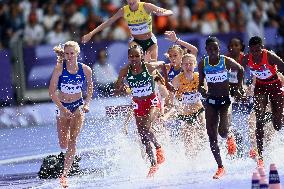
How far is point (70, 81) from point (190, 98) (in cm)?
255

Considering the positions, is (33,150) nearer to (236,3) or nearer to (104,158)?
(104,158)

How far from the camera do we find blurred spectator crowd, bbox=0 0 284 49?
24.0 m

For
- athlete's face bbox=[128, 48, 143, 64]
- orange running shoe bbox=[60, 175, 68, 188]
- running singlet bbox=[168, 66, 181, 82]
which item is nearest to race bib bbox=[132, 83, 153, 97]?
athlete's face bbox=[128, 48, 143, 64]

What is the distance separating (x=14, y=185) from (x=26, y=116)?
8901 millimetres

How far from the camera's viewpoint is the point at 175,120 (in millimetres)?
16344

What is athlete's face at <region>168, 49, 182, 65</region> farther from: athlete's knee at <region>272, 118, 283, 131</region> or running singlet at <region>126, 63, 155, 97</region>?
athlete's knee at <region>272, 118, 283, 131</region>

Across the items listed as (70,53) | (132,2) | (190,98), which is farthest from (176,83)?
(70,53)

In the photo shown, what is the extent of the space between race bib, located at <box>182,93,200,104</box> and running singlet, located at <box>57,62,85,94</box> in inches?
91.3

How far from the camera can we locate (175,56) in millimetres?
16766

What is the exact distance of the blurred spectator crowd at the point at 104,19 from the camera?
24.0 m

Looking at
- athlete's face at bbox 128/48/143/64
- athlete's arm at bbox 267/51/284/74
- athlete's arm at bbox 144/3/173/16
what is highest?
athlete's arm at bbox 144/3/173/16

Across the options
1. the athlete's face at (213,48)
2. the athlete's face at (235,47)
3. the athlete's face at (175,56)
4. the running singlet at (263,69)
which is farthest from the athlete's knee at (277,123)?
the athlete's face at (175,56)

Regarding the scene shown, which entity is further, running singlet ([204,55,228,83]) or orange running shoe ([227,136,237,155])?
orange running shoe ([227,136,237,155])

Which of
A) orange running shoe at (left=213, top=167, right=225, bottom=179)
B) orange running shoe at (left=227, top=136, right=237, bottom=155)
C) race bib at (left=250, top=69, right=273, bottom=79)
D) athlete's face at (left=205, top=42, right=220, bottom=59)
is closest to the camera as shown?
orange running shoe at (left=213, top=167, right=225, bottom=179)
